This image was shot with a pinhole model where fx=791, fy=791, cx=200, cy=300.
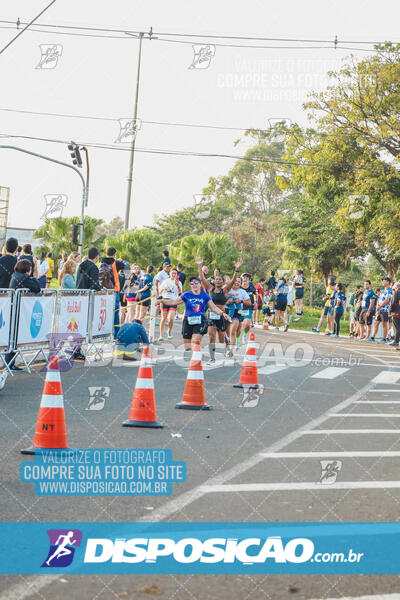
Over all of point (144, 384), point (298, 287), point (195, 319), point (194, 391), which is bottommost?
point (194, 391)

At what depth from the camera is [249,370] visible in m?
12.1

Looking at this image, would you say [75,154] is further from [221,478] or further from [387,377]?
[221,478]

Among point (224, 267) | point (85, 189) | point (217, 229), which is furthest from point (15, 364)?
point (217, 229)

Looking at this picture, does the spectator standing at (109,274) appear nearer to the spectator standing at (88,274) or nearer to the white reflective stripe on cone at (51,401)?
the spectator standing at (88,274)

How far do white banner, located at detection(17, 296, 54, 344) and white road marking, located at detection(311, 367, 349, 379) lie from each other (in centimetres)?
482

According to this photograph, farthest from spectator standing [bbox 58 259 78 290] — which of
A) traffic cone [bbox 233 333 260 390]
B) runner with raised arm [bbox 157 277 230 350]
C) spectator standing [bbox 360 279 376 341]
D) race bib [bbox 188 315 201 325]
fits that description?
spectator standing [bbox 360 279 376 341]

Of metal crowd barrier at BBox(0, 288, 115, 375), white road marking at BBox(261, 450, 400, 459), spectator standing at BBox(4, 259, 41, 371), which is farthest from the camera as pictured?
spectator standing at BBox(4, 259, 41, 371)

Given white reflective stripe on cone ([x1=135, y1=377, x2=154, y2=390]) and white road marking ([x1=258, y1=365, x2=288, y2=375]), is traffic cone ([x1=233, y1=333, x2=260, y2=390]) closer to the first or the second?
white road marking ([x1=258, y1=365, x2=288, y2=375])

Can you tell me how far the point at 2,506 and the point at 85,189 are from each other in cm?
2446

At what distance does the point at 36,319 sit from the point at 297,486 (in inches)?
307

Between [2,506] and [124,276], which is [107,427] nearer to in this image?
[2,506]

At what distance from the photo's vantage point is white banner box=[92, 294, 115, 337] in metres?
15.3

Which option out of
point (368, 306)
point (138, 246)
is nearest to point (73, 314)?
point (368, 306)

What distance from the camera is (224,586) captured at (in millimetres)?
4043
